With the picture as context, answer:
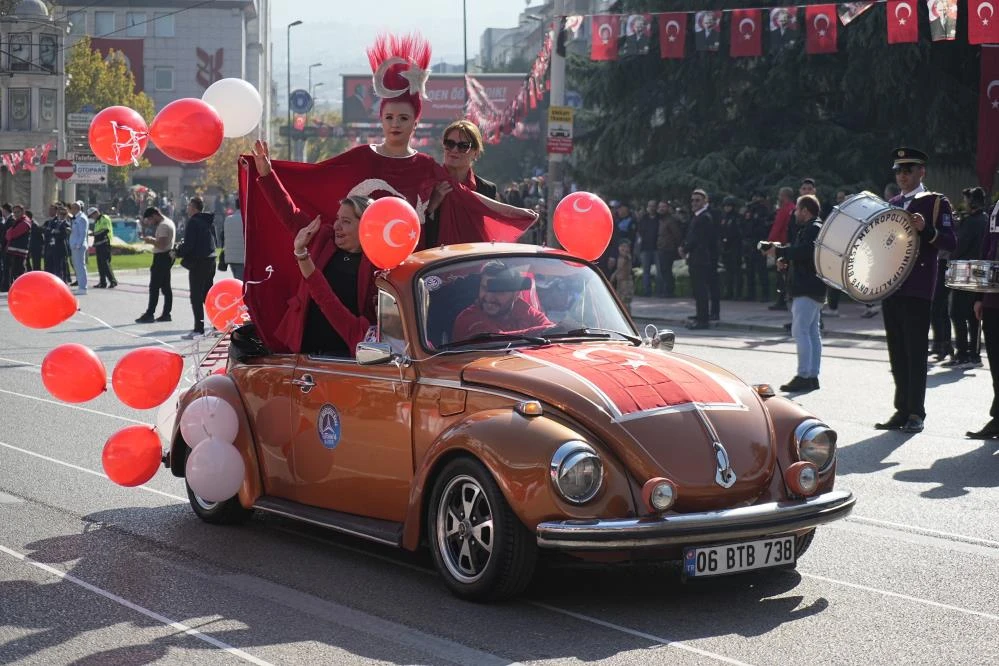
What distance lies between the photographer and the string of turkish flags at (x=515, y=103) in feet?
103

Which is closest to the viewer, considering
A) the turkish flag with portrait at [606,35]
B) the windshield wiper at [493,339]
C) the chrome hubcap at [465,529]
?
the chrome hubcap at [465,529]

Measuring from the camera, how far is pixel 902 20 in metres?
22.7

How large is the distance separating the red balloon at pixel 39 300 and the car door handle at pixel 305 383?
1543mm

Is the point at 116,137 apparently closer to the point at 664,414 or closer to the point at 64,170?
the point at 664,414

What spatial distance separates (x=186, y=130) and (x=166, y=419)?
174 cm

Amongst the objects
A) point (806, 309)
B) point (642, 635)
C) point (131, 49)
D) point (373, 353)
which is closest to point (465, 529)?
point (642, 635)

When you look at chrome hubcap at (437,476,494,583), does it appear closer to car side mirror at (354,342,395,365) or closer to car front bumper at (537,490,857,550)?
car front bumper at (537,490,857,550)

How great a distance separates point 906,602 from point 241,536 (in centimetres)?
354

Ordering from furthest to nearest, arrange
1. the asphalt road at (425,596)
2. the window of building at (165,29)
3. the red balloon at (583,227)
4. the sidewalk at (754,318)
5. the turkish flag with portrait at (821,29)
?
the window of building at (165,29) → the turkish flag with portrait at (821,29) → the sidewalk at (754,318) → the red balloon at (583,227) → the asphalt road at (425,596)

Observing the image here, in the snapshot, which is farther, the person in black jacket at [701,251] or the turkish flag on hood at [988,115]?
the turkish flag on hood at [988,115]

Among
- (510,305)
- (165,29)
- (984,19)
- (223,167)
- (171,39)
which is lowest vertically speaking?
(510,305)

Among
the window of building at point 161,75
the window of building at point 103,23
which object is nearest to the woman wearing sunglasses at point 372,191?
the window of building at point 161,75

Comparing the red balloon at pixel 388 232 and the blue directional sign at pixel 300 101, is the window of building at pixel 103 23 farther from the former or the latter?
the red balloon at pixel 388 232

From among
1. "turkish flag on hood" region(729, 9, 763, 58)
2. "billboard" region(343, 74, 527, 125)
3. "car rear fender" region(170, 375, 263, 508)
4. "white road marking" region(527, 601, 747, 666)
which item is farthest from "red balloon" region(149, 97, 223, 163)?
"billboard" region(343, 74, 527, 125)
